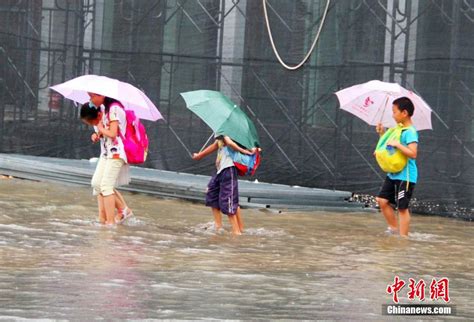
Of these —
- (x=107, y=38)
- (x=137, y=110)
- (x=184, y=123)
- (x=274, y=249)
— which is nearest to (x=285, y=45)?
(x=184, y=123)

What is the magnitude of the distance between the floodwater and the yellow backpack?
2.48 ft

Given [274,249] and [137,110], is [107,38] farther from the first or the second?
[274,249]

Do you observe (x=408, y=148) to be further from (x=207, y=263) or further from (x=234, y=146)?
(x=207, y=263)

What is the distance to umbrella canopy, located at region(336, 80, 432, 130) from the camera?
A: 12359mm

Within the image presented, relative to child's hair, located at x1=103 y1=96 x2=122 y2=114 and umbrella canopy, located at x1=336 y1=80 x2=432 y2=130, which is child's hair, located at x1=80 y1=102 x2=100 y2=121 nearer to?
child's hair, located at x1=103 y1=96 x2=122 y2=114

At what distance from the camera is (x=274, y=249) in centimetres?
1041

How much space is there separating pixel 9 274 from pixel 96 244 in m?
1.90

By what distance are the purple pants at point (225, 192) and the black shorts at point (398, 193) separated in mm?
1679

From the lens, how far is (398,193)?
1191 centimetres

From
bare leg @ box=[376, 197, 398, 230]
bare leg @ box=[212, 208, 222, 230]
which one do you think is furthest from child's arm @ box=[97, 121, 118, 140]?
bare leg @ box=[376, 197, 398, 230]

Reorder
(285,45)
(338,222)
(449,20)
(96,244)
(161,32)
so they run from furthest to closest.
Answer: (161,32)
(285,45)
(449,20)
(338,222)
(96,244)

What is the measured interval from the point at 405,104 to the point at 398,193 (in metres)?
0.94

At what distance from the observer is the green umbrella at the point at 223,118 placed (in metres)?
11.3

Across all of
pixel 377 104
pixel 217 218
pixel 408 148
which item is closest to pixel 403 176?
pixel 408 148
